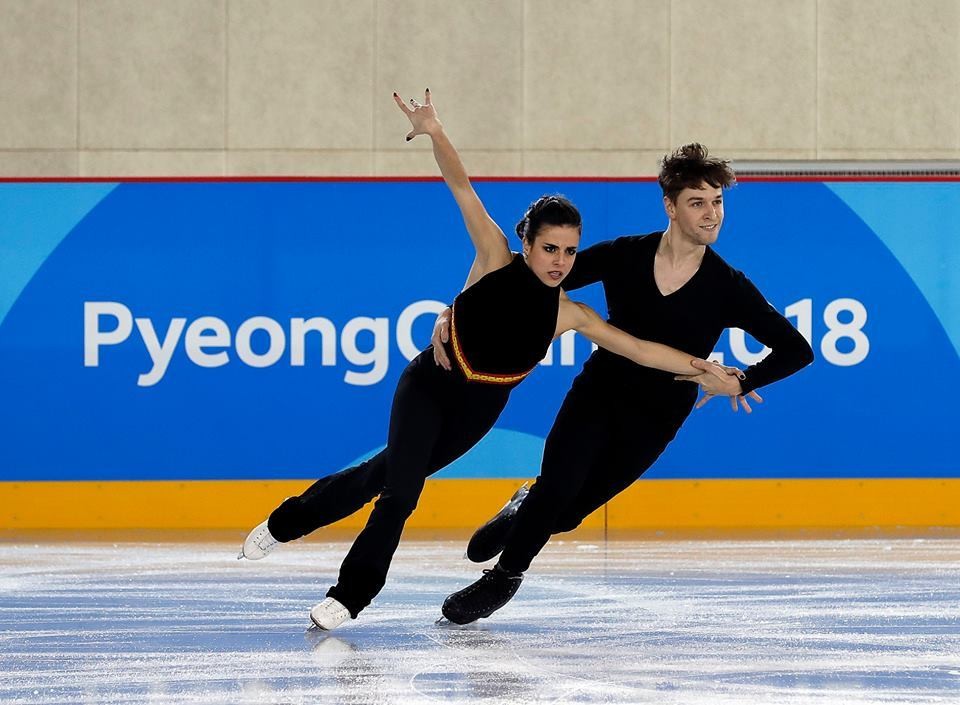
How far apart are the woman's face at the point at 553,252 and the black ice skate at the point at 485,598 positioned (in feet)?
2.90

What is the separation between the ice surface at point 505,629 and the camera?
342cm

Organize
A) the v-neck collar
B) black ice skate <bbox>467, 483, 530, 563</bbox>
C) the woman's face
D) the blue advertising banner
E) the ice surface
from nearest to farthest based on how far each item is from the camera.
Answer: the ice surface → the woman's face → the v-neck collar → black ice skate <bbox>467, 483, 530, 563</bbox> → the blue advertising banner

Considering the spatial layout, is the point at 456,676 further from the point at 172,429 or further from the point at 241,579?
the point at 172,429

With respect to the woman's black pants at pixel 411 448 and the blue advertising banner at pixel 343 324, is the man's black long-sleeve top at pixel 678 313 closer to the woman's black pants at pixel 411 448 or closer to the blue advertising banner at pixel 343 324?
the woman's black pants at pixel 411 448

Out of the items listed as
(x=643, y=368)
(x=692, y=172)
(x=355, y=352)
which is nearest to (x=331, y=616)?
(x=643, y=368)

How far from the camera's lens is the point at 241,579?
5.32 m

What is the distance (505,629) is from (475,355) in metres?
0.85

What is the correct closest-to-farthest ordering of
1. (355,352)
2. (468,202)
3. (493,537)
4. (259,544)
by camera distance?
(468,202)
(259,544)
(493,537)
(355,352)

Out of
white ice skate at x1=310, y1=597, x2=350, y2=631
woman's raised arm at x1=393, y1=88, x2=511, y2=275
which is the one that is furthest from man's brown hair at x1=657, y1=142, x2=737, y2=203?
white ice skate at x1=310, y1=597, x2=350, y2=631

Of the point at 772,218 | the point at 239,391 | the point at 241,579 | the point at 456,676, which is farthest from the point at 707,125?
the point at 456,676

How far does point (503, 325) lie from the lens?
4.06 m

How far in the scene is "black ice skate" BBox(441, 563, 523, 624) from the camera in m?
4.24

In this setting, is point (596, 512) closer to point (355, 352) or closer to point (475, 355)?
point (355, 352)

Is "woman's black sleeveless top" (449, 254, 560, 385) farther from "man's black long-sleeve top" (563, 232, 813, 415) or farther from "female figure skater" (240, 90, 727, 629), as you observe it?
"man's black long-sleeve top" (563, 232, 813, 415)
